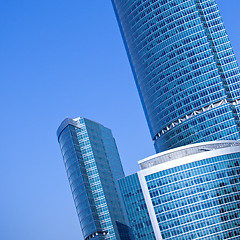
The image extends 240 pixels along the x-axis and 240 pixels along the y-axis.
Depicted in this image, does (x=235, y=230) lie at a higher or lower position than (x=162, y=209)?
Result: lower

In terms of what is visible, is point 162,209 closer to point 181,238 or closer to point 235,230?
point 181,238

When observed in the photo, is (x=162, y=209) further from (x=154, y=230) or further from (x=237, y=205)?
(x=237, y=205)

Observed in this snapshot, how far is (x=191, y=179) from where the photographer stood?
199875mm

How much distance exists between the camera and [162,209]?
199 m

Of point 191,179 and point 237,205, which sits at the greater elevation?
point 191,179

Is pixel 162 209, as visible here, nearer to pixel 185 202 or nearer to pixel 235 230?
pixel 185 202

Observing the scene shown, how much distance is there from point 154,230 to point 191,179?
20569 mm

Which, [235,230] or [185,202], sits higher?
[185,202]

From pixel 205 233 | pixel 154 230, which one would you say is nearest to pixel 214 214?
pixel 205 233

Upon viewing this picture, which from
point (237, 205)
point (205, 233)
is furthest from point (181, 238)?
point (237, 205)

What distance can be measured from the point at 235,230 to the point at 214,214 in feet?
27.8

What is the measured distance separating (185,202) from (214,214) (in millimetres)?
10027

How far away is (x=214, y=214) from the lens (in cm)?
19700

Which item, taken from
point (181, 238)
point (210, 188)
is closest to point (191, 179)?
point (210, 188)
